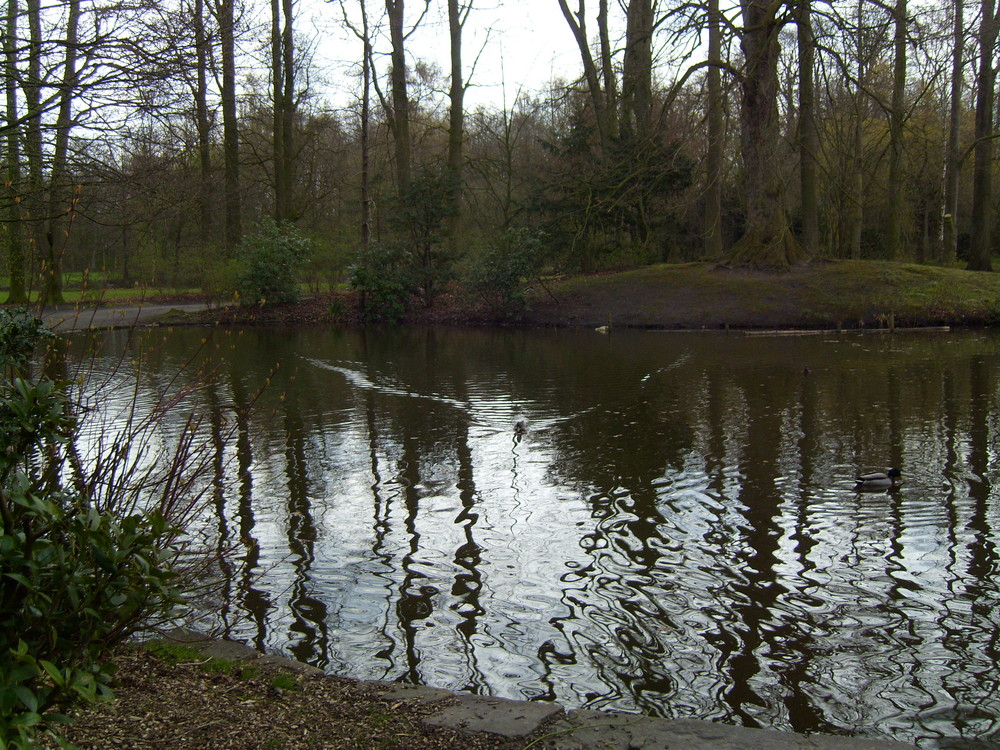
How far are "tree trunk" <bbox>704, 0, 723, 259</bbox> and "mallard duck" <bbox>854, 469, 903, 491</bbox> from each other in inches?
620

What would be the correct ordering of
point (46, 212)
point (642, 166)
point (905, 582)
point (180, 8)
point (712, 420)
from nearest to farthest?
point (905, 582) → point (180, 8) → point (46, 212) → point (712, 420) → point (642, 166)

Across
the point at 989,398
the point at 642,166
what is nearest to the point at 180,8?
the point at 989,398

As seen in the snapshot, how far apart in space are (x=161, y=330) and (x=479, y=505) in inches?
888

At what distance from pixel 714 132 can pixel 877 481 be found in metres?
21.1

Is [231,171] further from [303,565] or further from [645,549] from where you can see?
[645,549]

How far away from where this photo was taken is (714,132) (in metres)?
26.9

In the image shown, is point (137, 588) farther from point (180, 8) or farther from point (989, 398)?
point (989, 398)

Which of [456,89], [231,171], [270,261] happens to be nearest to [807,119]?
[456,89]

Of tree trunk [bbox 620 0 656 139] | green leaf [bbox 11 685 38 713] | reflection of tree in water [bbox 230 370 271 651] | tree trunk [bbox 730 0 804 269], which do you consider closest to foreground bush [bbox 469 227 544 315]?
tree trunk [bbox 620 0 656 139]

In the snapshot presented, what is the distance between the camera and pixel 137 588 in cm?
330

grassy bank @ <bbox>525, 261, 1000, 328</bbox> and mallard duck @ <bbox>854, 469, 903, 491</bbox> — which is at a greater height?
grassy bank @ <bbox>525, 261, 1000, 328</bbox>

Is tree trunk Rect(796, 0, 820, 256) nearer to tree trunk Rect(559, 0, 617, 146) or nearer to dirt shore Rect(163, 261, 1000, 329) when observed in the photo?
dirt shore Rect(163, 261, 1000, 329)

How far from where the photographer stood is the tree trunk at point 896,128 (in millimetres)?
20906

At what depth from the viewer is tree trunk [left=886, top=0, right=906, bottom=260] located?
68.6ft
